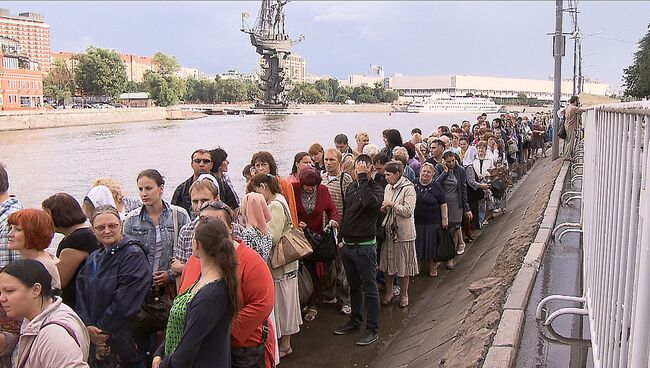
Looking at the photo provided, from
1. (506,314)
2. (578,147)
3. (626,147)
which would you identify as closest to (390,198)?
(506,314)

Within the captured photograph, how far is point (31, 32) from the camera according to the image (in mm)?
121500

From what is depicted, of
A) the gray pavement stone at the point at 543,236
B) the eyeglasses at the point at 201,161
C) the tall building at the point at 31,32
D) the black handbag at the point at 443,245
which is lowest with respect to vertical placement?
the black handbag at the point at 443,245

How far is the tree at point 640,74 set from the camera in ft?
111

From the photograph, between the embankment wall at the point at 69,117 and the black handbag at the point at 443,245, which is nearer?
the black handbag at the point at 443,245

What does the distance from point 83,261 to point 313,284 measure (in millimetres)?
2721

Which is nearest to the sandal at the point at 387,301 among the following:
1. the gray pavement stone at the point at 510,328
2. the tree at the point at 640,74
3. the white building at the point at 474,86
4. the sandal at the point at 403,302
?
the sandal at the point at 403,302

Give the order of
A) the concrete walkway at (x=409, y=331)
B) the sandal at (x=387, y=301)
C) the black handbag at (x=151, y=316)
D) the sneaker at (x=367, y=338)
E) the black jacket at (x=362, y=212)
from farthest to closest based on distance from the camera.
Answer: the sandal at (x=387, y=301)
the sneaker at (x=367, y=338)
the black jacket at (x=362, y=212)
the concrete walkway at (x=409, y=331)
the black handbag at (x=151, y=316)

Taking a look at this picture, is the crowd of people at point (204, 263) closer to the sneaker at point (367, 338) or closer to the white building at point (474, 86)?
the sneaker at point (367, 338)

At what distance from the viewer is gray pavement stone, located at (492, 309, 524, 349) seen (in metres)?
3.69

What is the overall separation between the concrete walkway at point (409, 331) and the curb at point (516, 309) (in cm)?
43

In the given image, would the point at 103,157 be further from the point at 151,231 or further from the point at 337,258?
the point at 151,231

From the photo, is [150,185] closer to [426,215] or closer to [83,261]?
[83,261]

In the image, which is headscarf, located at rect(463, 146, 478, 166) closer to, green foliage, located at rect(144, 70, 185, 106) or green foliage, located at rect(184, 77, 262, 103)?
green foliage, located at rect(144, 70, 185, 106)

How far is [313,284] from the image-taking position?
5.87m
